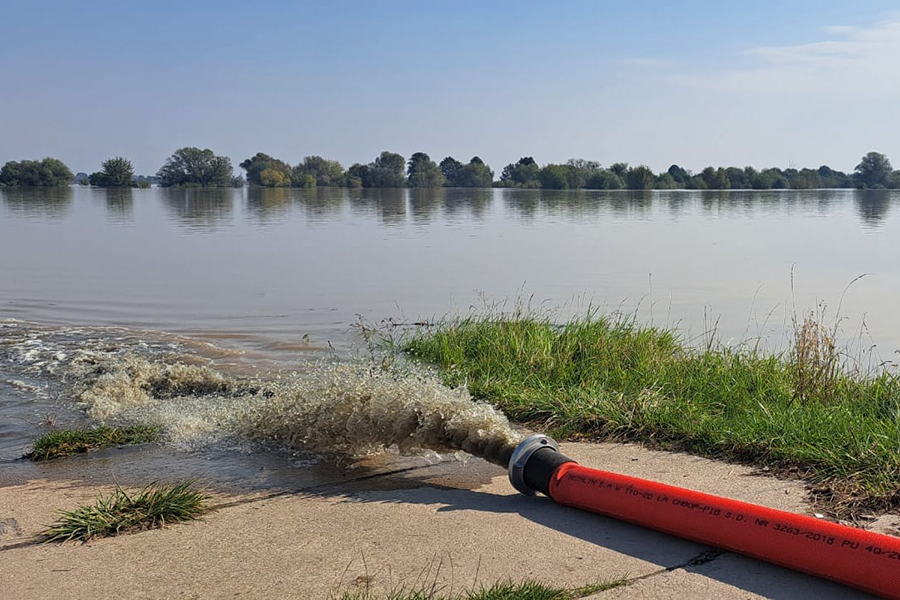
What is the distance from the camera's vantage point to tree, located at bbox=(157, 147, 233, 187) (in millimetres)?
119062

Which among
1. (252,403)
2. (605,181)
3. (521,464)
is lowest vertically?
(252,403)

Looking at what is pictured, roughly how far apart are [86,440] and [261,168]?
12836cm

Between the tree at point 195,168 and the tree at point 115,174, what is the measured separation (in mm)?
4741

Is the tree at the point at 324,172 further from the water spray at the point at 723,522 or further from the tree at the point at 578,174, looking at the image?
the water spray at the point at 723,522

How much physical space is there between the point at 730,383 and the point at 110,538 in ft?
16.6

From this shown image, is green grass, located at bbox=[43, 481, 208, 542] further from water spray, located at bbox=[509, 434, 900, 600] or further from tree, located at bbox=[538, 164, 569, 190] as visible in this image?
tree, located at bbox=[538, 164, 569, 190]

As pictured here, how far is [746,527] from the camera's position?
3.66 m

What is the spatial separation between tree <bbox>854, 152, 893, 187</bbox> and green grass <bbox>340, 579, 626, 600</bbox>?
380 ft

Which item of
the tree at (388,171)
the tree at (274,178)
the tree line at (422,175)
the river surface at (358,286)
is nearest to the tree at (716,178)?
the tree line at (422,175)

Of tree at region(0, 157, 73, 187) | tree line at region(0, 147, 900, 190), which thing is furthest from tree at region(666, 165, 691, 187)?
tree at region(0, 157, 73, 187)

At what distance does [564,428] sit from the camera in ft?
19.9

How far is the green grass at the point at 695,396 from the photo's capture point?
4.82 metres

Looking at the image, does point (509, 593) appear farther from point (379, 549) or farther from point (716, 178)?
point (716, 178)

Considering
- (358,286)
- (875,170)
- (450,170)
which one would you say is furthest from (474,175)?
(358,286)
